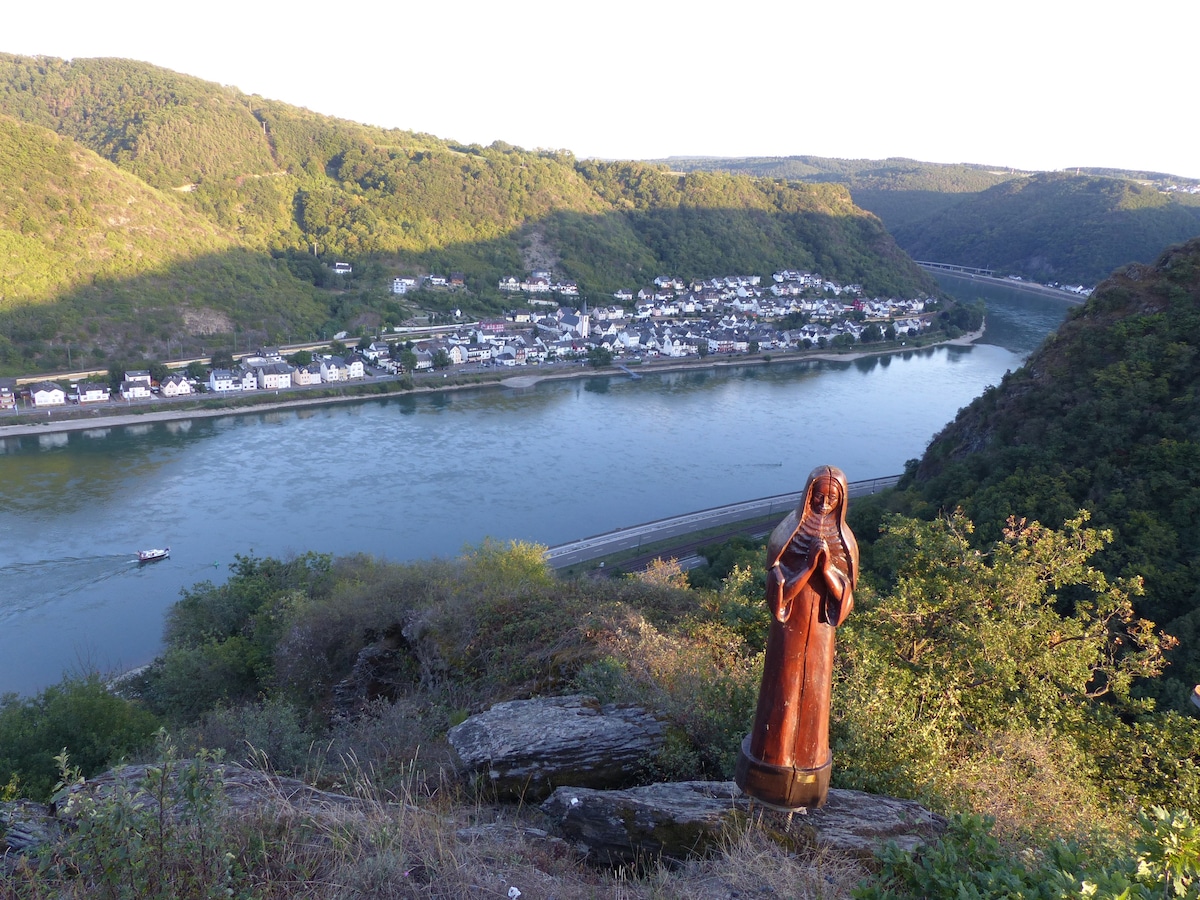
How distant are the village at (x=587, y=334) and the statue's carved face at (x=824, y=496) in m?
24.8

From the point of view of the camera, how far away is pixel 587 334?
34406 mm

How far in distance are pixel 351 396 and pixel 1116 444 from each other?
2168 cm

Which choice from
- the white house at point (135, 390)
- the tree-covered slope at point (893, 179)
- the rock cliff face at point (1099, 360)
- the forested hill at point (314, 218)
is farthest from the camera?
the tree-covered slope at point (893, 179)

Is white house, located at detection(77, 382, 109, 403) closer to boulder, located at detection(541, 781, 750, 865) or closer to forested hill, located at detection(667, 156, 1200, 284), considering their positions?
boulder, located at detection(541, 781, 750, 865)

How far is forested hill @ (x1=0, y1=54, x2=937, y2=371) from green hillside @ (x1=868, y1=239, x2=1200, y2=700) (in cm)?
2638

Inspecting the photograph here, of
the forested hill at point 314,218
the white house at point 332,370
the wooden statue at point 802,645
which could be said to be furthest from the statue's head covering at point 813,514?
the forested hill at point 314,218

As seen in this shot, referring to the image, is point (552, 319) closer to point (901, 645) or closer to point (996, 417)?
point (996, 417)

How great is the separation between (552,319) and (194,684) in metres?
30.5

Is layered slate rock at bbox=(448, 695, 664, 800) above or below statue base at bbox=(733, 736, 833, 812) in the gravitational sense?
below

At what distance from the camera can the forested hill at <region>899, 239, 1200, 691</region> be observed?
23.1ft

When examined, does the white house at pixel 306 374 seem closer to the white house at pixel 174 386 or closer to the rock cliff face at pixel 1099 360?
the white house at pixel 174 386

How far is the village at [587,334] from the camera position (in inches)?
937

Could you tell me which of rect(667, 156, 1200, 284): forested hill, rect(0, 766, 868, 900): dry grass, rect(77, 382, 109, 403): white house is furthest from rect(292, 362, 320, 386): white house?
rect(667, 156, 1200, 284): forested hill

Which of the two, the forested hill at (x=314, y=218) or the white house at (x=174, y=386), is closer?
the white house at (x=174, y=386)
